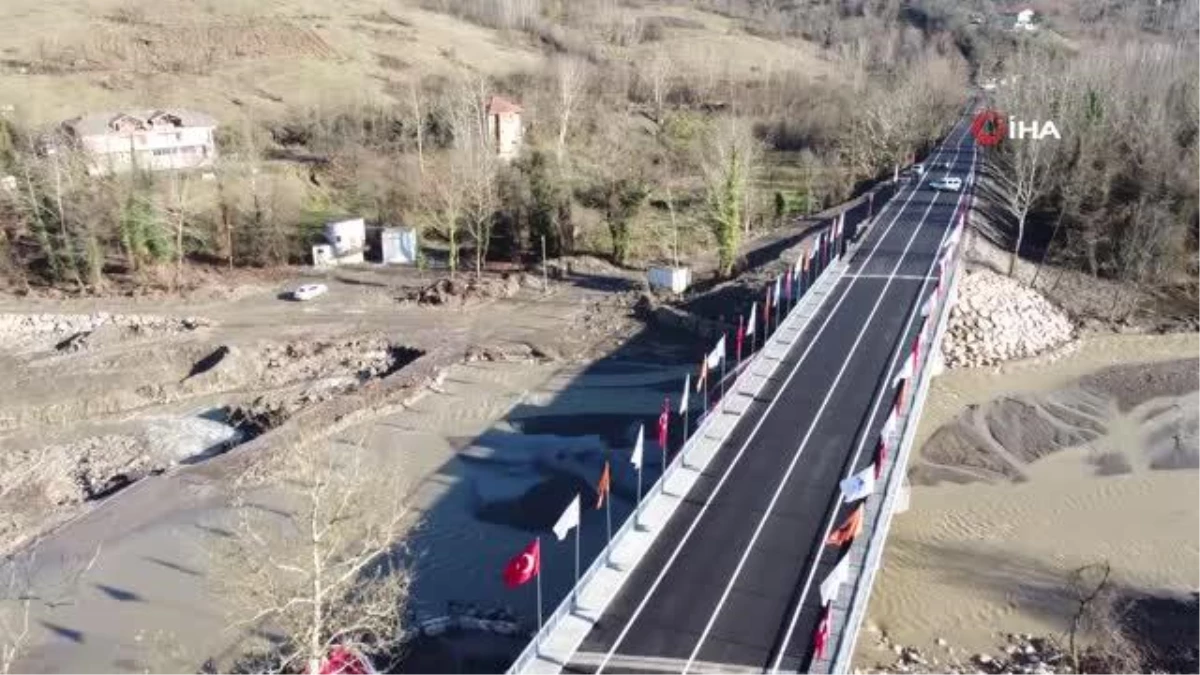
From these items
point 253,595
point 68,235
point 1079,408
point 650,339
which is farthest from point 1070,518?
point 68,235

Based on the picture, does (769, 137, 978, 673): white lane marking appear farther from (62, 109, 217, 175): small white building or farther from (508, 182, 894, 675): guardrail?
(62, 109, 217, 175): small white building

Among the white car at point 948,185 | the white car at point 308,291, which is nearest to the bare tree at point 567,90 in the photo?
the white car at point 308,291

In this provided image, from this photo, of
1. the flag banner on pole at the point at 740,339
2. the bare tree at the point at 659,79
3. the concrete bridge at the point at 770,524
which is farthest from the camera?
the bare tree at the point at 659,79

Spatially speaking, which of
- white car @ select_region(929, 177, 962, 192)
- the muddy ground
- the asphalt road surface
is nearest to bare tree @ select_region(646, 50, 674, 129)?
white car @ select_region(929, 177, 962, 192)

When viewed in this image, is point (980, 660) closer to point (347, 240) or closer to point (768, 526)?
point (768, 526)

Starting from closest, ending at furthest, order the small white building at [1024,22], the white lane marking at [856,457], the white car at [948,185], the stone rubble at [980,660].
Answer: the white lane marking at [856,457], the stone rubble at [980,660], the white car at [948,185], the small white building at [1024,22]

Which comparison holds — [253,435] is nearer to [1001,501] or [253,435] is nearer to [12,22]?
[1001,501]

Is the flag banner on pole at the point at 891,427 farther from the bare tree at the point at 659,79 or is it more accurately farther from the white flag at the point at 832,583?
the bare tree at the point at 659,79

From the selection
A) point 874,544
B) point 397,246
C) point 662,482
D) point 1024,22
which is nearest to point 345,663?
point 662,482
